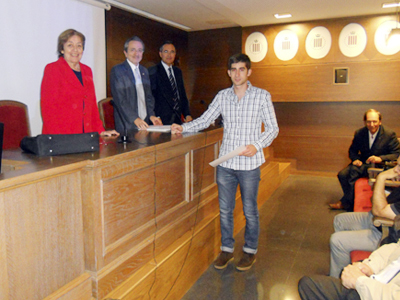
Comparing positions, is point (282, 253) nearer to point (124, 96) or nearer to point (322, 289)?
point (322, 289)

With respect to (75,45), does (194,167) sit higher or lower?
lower

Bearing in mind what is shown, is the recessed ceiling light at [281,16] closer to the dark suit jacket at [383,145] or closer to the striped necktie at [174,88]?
the dark suit jacket at [383,145]

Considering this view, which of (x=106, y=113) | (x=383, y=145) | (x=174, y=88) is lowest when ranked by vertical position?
(x=383, y=145)

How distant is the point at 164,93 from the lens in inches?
139

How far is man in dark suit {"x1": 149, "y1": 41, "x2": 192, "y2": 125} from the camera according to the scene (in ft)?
11.5

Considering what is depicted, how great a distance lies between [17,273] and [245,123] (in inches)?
65.7

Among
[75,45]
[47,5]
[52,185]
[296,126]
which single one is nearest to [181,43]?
[296,126]

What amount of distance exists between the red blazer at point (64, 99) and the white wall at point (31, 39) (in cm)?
122

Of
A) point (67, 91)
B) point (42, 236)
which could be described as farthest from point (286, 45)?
point (42, 236)

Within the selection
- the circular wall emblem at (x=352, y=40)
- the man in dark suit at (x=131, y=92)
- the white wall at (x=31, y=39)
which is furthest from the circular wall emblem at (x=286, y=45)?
the man in dark suit at (x=131, y=92)

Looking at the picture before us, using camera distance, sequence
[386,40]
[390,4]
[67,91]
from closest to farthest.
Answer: [67,91] → [390,4] → [386,40]

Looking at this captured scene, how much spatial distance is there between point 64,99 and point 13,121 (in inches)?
29.3

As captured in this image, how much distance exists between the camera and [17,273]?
4.48 feet

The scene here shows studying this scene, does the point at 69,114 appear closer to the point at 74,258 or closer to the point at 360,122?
the point at 74,258
